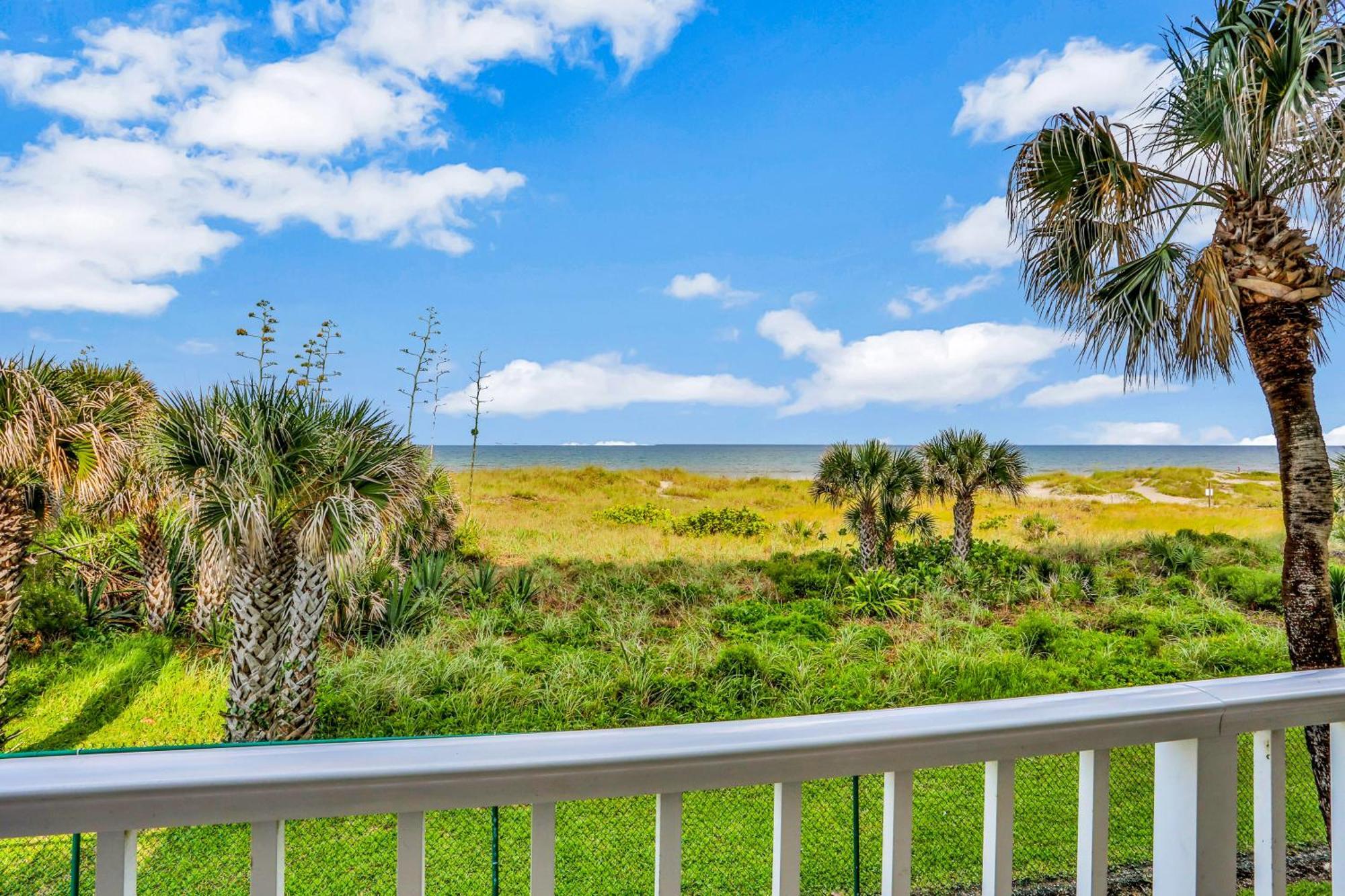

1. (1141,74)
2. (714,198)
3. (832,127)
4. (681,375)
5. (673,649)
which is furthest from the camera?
(681,375)

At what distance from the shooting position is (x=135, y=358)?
12.4ft

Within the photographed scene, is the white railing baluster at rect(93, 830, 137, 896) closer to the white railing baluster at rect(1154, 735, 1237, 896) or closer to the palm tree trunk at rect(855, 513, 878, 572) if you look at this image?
the white railing baluster at rect(1154, 735, 1237, 896)

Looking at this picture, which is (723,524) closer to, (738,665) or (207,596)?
(738,665)

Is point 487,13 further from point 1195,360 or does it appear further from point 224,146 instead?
point 1195,360

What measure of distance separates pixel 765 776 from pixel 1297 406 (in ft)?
9.84

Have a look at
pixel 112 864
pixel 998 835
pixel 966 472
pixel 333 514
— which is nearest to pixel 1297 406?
pixel 966 472

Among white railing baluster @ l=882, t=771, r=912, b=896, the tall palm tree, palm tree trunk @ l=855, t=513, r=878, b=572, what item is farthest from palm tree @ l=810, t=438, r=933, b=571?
white railing baluster @ l=882, t=771, r=912, b=896

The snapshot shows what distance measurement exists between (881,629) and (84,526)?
4850 mm

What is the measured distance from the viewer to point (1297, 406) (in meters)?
2.40

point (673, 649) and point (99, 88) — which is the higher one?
point (99, 88)

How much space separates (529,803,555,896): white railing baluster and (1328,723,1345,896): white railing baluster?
0.78 m

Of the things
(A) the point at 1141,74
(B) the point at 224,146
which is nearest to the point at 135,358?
(B) the point at 224,146

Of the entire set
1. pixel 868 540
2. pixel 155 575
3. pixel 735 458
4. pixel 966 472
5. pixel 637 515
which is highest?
pixel 735 458

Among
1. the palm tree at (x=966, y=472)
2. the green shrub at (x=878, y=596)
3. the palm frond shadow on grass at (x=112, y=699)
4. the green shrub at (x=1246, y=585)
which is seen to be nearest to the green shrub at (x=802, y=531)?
the green shrub at (x=878, y=596)
